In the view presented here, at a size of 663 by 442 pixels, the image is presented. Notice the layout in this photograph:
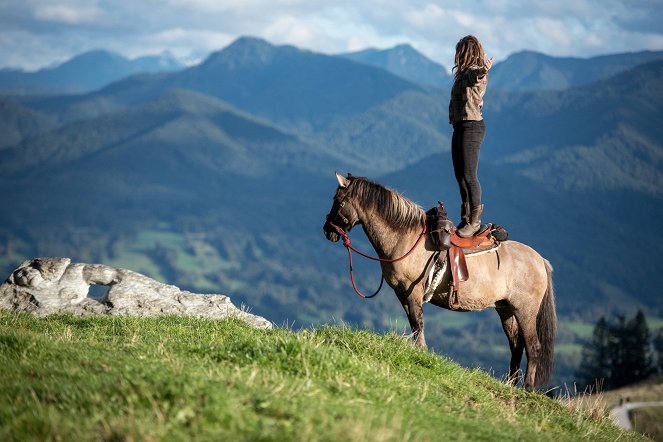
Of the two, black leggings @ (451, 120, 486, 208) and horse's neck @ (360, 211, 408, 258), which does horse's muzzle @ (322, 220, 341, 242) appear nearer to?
horse's neck @ (360, 211, 408, 258)

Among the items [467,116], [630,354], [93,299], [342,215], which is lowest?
[630,354]

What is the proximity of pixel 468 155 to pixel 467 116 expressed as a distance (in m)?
0.67

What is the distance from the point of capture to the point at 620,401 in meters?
57.3

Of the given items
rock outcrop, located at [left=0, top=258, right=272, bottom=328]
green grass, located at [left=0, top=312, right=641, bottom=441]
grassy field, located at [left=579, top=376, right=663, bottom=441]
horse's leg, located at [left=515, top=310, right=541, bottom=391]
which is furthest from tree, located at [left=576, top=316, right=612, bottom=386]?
green grass, located at [left=0, top=312, right=641, bottom=441]

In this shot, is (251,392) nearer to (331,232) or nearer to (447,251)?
(331,232)

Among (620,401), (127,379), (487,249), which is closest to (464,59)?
(487,249)

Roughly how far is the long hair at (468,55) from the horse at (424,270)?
2.49m

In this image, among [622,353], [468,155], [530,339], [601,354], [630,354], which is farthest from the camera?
[601,354]

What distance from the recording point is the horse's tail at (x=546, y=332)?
14906mm

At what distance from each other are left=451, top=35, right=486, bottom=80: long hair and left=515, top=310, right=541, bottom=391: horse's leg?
14.9 feet

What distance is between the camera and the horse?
1372cm

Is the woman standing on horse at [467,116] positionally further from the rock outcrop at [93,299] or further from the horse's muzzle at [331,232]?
the rock outcrop at [93,299]

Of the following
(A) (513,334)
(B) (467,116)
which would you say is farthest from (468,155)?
(A) (513,334)

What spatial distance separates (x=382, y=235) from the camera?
13.9 m
